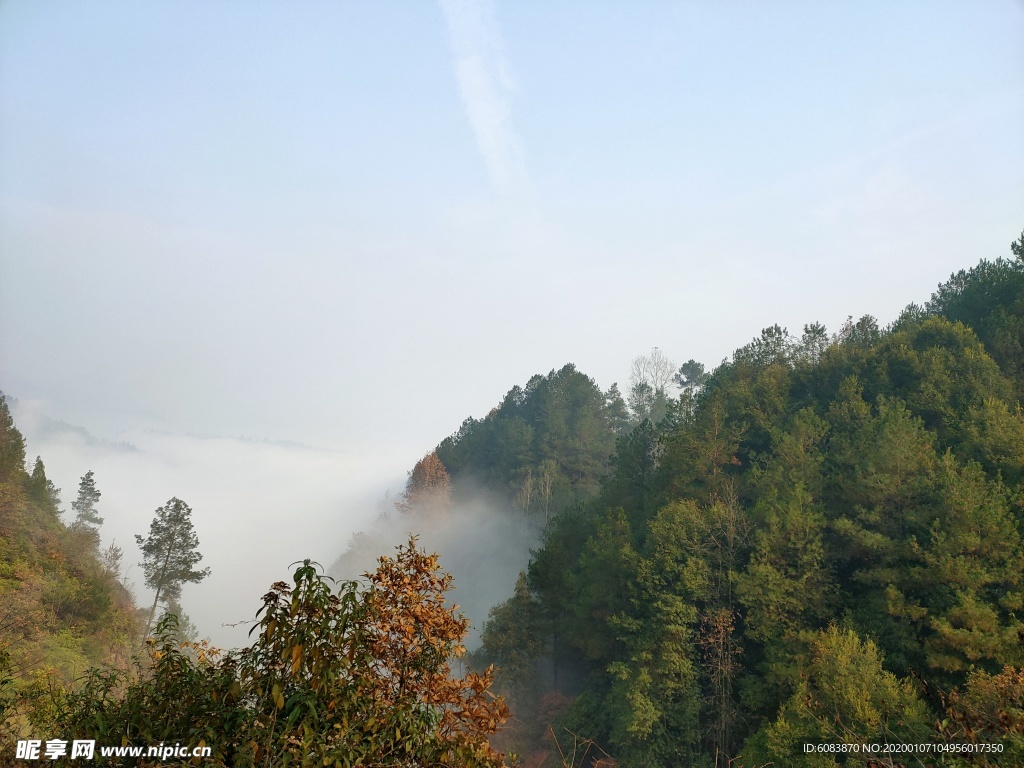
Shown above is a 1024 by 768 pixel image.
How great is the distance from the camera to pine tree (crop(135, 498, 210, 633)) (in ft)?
149

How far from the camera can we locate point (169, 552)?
151 feet

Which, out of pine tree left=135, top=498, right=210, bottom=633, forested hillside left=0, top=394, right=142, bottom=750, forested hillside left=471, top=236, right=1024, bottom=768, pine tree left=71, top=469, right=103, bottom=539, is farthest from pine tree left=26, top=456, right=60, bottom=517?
forested hillside left=471, top=236, right=1024, bottom=768

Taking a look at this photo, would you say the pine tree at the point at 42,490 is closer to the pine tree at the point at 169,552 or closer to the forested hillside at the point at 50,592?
the forested hillside at the point at 50,592

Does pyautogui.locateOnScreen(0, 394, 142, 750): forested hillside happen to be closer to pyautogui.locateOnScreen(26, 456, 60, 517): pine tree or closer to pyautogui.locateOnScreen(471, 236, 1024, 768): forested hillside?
pyautogui.locateOnScreen(26, 456, 60, 517): pine tree

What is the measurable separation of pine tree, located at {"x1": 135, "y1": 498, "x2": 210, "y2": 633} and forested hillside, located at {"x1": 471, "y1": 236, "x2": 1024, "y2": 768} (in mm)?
21109

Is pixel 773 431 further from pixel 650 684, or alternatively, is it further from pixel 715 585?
pixel 650 684

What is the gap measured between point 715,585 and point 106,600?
32.1 metres

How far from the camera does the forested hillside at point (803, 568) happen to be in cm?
2461

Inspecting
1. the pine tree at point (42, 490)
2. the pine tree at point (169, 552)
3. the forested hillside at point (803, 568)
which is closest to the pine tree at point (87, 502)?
the pine tree at point (42, 490)

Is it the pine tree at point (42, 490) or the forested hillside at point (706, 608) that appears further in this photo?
the pine tree at point (42, 490)

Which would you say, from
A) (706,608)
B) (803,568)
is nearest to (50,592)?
(706,608)

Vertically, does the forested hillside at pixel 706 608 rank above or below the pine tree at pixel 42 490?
below

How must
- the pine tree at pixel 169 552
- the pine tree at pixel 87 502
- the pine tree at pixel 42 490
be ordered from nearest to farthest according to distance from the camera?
the pine tree at pixel 169 552 < the pine tree at pixel 42 490 < the pine tree at pixel 87 502

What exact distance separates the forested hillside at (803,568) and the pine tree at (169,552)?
21.1 meters
